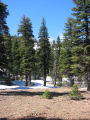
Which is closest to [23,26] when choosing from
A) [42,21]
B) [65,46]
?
[42,21]

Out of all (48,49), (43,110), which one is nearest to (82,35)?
(43,110)

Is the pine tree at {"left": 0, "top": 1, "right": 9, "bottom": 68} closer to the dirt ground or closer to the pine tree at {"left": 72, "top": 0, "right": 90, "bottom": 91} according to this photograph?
the dirt ground

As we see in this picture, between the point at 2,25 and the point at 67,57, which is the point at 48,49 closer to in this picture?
the point at 67,57

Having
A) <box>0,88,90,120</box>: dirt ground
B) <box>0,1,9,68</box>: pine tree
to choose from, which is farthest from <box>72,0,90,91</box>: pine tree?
<box>0,1,9,68</box>: pine tree

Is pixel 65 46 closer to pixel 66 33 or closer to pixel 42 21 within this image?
pixel 66 33

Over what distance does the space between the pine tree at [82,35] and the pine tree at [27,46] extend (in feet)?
38.2

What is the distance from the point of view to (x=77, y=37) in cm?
1539

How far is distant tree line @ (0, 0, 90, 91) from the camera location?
14203 mm

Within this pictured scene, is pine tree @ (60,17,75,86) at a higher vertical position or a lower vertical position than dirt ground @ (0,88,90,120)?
higher

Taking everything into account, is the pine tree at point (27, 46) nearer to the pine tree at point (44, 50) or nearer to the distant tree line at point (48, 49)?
the distant tree line at point (48, 49)

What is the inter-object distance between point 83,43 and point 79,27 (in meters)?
1.94

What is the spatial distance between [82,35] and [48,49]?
1295 centimetres

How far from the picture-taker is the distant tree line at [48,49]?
1420 centimetres

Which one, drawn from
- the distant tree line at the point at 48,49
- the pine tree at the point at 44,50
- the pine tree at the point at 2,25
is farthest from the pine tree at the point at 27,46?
the pine tree at the point at 2,25
